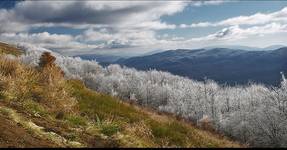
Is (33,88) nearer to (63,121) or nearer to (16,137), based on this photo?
(63,121)

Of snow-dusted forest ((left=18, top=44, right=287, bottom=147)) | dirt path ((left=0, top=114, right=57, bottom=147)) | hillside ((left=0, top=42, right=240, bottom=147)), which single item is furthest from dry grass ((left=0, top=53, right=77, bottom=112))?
snow-dusted forest ((left=18, top=44, right=287, bottom=147))

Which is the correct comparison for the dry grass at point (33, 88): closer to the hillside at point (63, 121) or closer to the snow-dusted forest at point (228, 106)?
the hillside at point (63, 121)

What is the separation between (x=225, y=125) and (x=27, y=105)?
99.8 m

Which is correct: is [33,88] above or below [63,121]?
above

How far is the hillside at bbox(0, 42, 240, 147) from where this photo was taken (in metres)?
9.57

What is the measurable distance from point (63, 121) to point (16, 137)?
2.72 metres

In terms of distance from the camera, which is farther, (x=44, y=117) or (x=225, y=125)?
(x=225, y=125)

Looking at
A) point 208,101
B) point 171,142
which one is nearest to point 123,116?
point 171,142

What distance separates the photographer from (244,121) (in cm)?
10281

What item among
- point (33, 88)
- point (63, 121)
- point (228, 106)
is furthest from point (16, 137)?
point (228, 106)

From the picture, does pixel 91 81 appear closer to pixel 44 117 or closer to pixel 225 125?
pixel 225 125

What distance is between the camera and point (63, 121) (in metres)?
11.4

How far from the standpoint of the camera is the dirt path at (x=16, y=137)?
8.38m

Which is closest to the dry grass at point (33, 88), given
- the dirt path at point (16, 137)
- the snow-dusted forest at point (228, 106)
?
the dirt path at point (16, 137)
